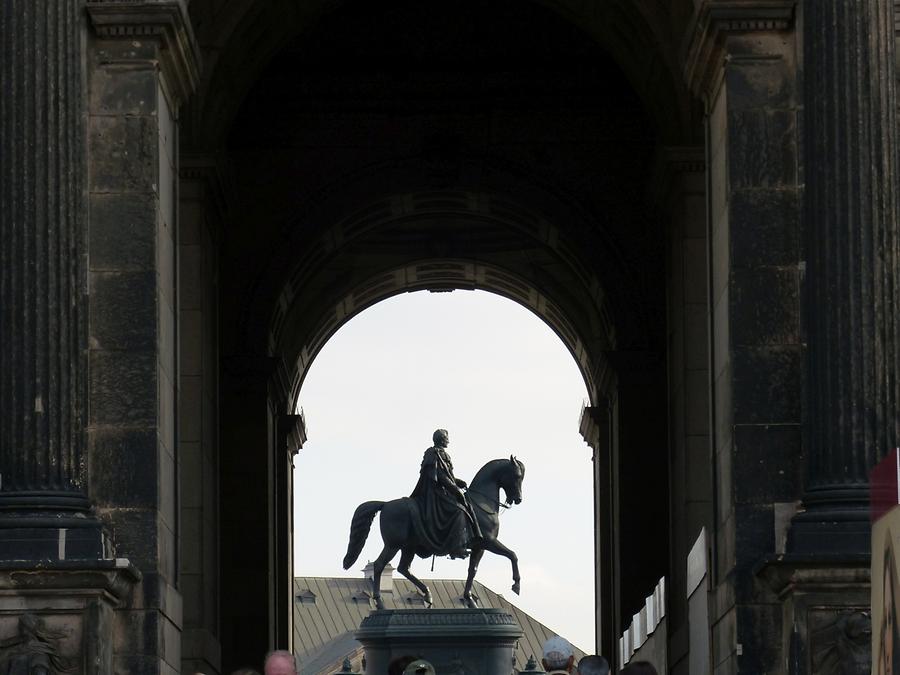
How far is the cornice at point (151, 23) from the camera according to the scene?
22797 mm

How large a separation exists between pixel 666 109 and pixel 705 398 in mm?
4394

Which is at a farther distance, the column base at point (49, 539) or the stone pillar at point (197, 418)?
the stone pillar at point (197, 418)

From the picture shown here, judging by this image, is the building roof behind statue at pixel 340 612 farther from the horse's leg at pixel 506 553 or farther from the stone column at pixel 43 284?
the stone column at pixel 43 284

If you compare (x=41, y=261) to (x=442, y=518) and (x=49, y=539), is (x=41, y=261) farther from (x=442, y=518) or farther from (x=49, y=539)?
(x=442, y=518)

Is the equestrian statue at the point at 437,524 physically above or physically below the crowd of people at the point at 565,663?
above

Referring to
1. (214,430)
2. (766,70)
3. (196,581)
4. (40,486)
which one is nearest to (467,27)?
(214,430)

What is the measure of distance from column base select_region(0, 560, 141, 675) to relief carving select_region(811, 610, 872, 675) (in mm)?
6285

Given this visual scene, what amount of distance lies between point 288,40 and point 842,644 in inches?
640

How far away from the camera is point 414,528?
35.5 m

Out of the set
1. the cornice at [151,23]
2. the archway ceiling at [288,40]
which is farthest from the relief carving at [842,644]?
the archway ceiling at [288,40]

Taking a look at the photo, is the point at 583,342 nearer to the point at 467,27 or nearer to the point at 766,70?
the point at 467,27

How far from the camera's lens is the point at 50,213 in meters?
21.9

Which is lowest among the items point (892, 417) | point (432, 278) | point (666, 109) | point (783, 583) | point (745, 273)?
point (783, 583)

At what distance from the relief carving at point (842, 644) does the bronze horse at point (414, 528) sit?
47.3ft
